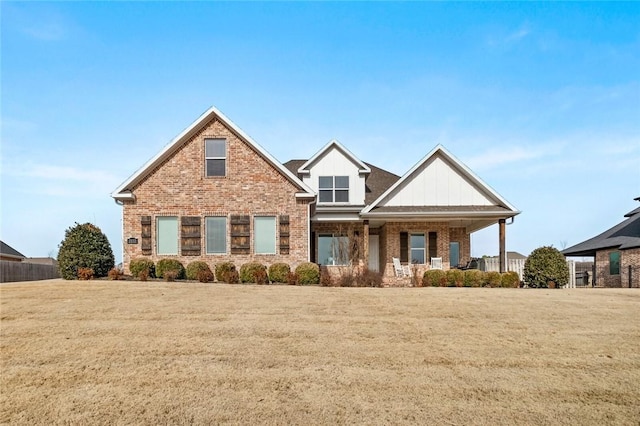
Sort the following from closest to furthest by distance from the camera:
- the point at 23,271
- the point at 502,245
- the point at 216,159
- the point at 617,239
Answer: the point at 216,159 < the point at 502,245 < the point at 617,239 < the point at 23,271

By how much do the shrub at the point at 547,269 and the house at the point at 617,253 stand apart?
23.0ft

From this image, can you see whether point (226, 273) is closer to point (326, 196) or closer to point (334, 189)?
point (326, 196)

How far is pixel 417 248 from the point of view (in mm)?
23953

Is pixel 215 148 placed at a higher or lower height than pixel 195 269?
higher

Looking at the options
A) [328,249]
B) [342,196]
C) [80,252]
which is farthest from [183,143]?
[328,249]

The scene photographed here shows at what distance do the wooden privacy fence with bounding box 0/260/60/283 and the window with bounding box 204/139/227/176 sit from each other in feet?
41.4

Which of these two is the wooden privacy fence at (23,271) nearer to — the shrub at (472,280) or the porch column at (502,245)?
the shrub at (472,280)

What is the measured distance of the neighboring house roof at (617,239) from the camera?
25.3 metres

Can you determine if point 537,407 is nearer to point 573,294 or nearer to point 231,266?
point 573,294

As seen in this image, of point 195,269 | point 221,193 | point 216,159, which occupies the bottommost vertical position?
point 195,269

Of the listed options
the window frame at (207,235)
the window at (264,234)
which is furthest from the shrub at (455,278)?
Answer: the window frame at (207,235)

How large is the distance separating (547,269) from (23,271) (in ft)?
88.5

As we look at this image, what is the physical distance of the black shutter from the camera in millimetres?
23906

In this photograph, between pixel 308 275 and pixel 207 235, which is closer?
pixel 308 275
